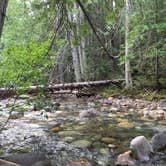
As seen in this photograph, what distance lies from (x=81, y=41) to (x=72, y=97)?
236 inches

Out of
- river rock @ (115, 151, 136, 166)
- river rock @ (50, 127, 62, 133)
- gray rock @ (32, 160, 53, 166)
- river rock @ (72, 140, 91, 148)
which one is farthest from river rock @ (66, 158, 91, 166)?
river rock @ (50, 127, 62, 133)

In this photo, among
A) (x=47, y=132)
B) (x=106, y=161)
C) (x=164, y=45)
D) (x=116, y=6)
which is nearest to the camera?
(x=116, y=6)

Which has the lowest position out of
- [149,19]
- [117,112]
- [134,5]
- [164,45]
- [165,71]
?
[117,112]

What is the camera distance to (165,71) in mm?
11500

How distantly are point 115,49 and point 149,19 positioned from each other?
571cm

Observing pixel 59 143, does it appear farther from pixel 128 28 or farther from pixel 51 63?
pixel 128 28

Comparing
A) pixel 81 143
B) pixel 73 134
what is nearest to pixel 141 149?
pixel 81 143

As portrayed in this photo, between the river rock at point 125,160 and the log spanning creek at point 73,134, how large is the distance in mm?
81

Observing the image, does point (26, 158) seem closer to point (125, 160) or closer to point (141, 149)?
point (125, 160)

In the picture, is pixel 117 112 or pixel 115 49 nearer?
pixel 117 112

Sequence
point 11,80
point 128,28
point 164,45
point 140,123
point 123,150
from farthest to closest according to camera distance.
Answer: point 128,28 → point 164,45 → point 140,123 → point 123,150 → point 11,80

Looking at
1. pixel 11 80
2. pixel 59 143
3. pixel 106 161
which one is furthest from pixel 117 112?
pixel 11 80

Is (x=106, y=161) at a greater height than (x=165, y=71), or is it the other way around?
(x=165, y=71)

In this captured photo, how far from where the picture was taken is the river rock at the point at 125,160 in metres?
3.95
